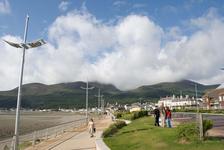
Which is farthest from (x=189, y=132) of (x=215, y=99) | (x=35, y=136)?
(x=215, y=99)

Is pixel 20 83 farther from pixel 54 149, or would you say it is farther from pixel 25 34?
pixel 54 149

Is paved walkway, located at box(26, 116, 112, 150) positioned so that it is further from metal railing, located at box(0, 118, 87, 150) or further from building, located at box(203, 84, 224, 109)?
building, located at box(203, 84, 224, 109)

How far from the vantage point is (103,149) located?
14062 millimetres

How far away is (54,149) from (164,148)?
338 inches

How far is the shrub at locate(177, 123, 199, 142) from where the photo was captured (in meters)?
13.2

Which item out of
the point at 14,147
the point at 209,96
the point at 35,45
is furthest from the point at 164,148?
the point at 209,96

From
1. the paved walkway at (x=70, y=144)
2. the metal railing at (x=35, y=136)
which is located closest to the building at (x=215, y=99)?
the metal railing at (x=35, y=136)

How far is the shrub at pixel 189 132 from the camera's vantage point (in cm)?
1319

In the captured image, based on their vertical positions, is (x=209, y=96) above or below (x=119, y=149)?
above

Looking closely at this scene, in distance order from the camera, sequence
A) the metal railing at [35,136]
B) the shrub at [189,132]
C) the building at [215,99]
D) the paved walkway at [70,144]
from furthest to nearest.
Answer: the building at [215,99] → the metal railing at [35,136] → the paved walkway at [70,144] → the shrub at [189,132]

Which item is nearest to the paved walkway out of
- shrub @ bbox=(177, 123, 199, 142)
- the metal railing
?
the metal railing

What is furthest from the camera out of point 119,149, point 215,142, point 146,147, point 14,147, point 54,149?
point 54,149

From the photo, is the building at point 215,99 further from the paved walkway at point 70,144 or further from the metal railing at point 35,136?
the paved walkway at point 70,144

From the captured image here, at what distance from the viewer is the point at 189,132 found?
1339cm
